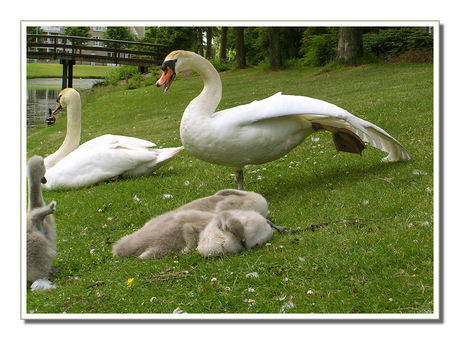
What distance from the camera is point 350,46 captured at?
43.6ft

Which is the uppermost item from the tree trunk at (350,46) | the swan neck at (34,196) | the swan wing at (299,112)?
the tree trunk at (350,46)

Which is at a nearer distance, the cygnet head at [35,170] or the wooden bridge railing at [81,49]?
the cygnet head at [35,170]

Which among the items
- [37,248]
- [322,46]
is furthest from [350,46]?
[37,248]

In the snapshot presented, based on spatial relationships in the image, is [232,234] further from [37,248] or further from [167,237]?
[37,248]

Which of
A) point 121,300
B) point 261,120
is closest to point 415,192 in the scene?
point 261,120

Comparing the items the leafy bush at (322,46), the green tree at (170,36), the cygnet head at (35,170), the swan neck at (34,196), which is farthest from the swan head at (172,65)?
the leafy bush at (322,46)

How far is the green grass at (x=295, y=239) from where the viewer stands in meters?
3.09

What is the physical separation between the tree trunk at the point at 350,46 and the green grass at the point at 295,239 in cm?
486

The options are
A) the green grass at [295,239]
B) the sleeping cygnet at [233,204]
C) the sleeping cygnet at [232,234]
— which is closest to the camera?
the green grass at [295,239]

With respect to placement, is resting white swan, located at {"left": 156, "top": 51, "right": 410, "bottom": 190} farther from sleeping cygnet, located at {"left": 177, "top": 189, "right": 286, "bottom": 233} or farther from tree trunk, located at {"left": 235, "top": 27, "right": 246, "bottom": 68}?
tree trunk, located at {"left": 235, "top": 27, "right": 246, "bottom": 68}

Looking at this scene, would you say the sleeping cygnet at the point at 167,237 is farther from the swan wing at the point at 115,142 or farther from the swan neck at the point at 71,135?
the swan neck at the point at 71,135

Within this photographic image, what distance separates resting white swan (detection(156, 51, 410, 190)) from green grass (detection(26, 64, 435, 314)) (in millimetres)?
586
